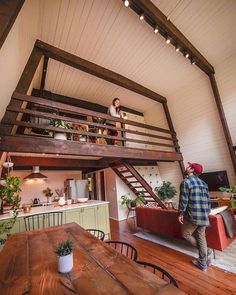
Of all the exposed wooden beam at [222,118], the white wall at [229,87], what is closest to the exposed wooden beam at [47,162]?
the exposed wooden beam at [222,118]

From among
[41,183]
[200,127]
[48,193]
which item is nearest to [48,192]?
[48,193]

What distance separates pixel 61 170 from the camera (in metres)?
7.00

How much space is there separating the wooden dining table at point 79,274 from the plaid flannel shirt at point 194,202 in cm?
153

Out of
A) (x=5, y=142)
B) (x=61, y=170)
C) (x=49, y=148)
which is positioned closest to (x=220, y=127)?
(x=49, y=148)

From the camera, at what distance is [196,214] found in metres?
2.46

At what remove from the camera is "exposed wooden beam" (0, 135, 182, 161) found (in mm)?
2643

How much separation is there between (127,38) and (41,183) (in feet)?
20.2

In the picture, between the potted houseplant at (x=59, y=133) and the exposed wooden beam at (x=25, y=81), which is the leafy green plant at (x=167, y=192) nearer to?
the potted houseplant at (x=59, y=133)

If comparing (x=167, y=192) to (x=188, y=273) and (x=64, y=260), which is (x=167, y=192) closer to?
(x=188, y=273)

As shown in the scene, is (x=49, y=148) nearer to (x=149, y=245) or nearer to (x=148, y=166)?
(x=149, y=245)

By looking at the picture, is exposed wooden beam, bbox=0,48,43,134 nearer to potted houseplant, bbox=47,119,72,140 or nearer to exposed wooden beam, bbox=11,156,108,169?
potted houseplant, bbox=47,119,72,140

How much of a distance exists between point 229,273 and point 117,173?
402 cm

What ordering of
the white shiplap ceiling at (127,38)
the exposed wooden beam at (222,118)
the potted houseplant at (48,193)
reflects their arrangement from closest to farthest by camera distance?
the white shiplap ceiling at (127,38) < the exposed wooden beam at (222,118) < the potted houseplant at (48,193)

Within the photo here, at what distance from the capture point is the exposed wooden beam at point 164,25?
2.86 metres
